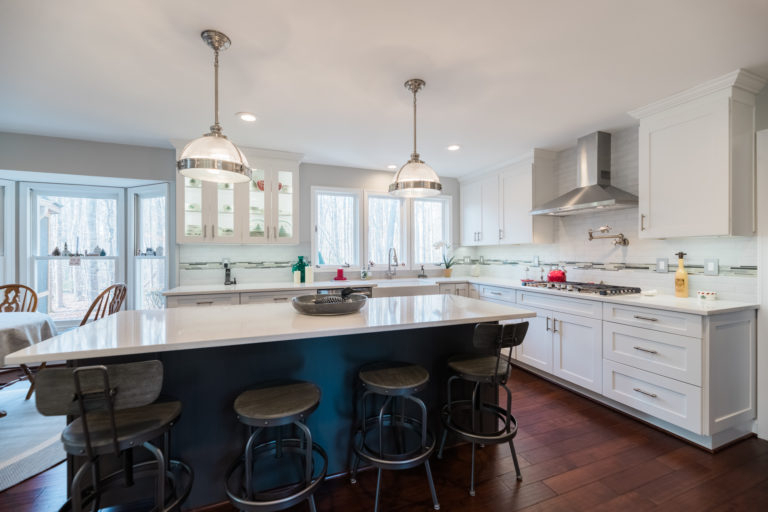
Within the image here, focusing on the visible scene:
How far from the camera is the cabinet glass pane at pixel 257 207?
3.72m

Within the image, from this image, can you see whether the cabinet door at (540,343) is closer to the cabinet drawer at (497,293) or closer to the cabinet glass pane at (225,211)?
the cabinet drawer at (497,293)

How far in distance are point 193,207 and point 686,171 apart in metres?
4.42

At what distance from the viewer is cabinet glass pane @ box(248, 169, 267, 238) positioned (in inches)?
147

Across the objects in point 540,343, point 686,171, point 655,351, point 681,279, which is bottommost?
point 540,343

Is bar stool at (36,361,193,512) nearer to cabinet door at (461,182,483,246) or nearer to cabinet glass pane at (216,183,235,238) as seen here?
cabinet glass pane at (216,183,235,238)

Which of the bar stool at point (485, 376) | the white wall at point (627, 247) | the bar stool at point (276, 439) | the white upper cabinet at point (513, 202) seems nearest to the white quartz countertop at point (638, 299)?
the white wall at point (627, 247)

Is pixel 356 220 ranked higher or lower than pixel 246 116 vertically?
lower

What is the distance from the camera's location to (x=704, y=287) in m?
2.56

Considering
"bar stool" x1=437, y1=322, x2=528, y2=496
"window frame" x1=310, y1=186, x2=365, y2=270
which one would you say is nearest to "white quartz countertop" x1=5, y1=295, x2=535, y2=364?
"bar stool" x1=437, y1=322, x2=528, y2=496

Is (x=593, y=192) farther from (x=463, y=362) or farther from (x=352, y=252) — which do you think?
(x=352, y=252)

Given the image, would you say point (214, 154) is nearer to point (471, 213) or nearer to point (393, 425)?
point (393, 425)

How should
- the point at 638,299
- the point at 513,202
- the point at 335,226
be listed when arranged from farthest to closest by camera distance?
the point at 335,226
the point at 513,202
the point at 638,299

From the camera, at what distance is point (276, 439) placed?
1701 mm

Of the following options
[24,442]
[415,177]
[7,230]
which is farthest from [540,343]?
[7,230]
